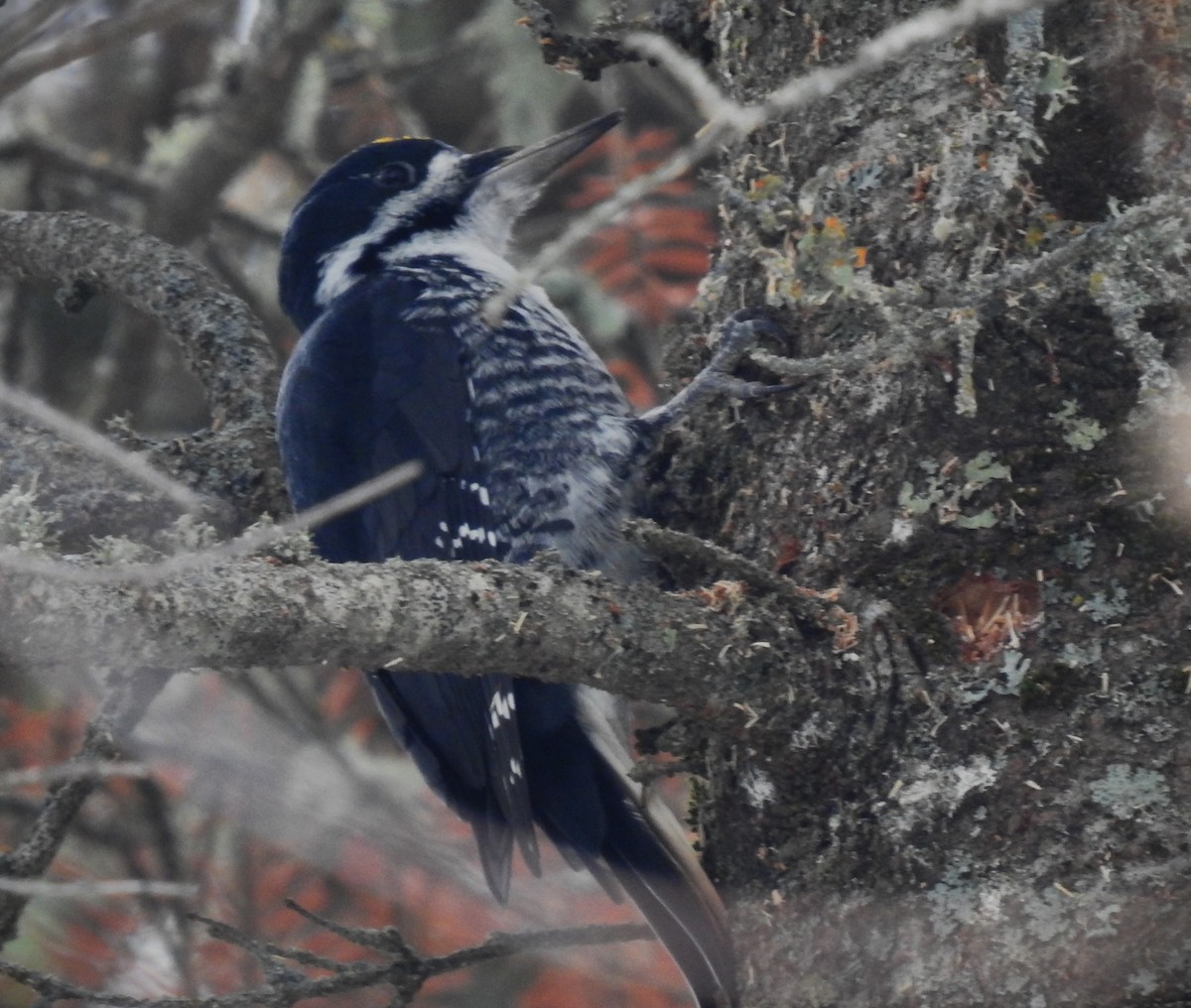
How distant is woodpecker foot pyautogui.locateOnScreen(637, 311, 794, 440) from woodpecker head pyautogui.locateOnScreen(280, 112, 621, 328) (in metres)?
1.04

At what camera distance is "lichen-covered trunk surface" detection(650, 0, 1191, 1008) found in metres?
1.61

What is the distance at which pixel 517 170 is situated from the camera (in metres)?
3.12

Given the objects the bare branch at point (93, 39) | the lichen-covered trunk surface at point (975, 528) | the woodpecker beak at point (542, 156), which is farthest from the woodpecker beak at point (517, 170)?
the lichen-covered trunk surface at point (975, 528)

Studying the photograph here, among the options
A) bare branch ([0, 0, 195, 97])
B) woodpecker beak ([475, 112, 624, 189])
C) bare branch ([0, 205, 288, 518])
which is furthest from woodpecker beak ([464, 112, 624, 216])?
bare branch ([0, 0, 195, 97])

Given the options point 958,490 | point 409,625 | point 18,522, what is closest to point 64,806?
point 18,522

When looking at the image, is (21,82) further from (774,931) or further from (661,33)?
A: (774,931)

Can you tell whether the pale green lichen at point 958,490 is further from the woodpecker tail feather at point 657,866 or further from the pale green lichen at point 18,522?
the pale green lichen at point 18,522

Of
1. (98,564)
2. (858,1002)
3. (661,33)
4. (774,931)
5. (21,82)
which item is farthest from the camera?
(661,33)

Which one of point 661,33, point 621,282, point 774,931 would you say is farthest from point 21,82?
point 621,282

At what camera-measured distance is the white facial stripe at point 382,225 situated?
3172 millimetres

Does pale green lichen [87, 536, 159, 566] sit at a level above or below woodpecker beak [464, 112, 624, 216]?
below

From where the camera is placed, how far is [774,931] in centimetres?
185

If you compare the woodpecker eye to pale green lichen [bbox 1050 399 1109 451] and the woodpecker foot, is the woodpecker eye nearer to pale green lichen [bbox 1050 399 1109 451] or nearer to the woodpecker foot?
the woodpecker foot

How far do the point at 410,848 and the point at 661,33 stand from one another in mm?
1450
